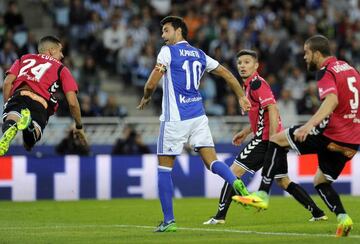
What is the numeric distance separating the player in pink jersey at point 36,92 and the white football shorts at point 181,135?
166 cm

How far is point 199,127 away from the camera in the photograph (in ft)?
40.9

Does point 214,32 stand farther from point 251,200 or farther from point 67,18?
point 251,200

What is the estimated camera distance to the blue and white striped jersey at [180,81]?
12.3m

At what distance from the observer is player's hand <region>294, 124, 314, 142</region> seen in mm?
10594

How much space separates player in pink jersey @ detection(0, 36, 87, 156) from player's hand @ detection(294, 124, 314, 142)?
3723 millimetres

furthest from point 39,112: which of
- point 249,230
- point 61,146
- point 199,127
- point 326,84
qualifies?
point 61,146

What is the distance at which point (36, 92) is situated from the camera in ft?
44.8

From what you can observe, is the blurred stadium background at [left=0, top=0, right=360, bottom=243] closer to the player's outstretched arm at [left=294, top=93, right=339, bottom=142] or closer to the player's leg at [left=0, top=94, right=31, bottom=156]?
the player's leg at [left=0, top=94, right=31, bottom=156]

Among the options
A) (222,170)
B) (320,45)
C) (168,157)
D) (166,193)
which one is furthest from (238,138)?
(320,45)

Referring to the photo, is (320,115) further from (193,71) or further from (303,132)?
(193,71)

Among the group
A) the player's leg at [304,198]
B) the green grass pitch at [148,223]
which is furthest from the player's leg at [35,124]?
the player's leg at [304,198]

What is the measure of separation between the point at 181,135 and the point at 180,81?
2.18ft

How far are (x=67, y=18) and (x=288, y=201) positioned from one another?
9827mm

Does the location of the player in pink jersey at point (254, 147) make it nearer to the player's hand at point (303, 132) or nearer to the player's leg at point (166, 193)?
the player's leg at point (166, 193)
